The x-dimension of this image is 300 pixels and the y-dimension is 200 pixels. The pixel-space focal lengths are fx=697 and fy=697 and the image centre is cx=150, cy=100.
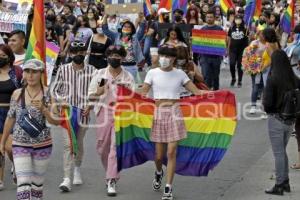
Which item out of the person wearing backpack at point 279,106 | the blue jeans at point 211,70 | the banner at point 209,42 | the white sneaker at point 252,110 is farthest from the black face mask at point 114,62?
the banner at point 209,42

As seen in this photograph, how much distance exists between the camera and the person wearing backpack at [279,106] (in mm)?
7129

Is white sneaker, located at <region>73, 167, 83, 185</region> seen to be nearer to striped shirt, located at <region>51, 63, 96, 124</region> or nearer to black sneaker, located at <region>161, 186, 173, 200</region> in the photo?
striped shirt, located at <region>51, 63, 96, 124</region>

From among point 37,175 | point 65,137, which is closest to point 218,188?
point 65,137

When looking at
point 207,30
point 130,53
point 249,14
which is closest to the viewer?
point 130,53

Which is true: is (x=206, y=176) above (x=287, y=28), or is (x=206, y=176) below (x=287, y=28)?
below

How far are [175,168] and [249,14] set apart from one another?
11.1 metres

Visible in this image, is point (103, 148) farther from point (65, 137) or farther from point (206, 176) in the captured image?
point (206, 176)

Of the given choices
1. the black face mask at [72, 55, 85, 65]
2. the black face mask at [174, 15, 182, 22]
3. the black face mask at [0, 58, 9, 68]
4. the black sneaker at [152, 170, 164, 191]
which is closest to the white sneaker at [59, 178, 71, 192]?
the black sneaker at [152, 170, 164, 191]

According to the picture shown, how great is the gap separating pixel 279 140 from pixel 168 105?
1216mm

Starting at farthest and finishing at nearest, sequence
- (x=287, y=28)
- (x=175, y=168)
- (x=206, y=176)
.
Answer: (x=287, y=28)
(x=206, y=176)
(x=175, y=168)

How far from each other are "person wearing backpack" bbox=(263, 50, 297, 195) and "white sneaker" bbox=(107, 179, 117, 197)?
166cm

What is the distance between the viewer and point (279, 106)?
718cm

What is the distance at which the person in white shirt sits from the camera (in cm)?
733

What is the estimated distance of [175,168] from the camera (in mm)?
7578
